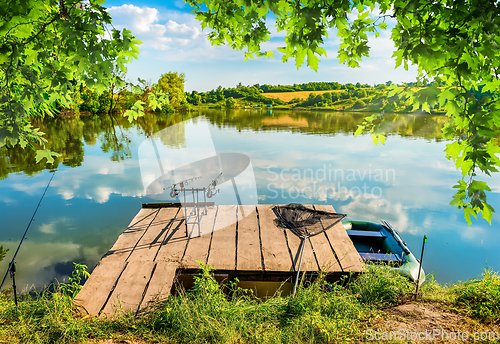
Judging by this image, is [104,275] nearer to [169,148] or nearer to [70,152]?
[169,148]

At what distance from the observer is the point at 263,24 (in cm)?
365

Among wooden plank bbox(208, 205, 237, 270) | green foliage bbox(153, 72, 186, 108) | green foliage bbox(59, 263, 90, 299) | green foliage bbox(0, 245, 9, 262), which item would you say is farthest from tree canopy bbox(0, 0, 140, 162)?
green foliage bbox(153, 72, 186, 108)

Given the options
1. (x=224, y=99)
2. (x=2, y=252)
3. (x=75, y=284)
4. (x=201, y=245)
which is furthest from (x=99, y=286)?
(x=224, y=99)

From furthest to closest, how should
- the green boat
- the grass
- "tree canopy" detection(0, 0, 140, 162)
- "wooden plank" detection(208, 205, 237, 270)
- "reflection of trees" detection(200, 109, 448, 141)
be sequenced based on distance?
the grass < "reflection of trees" detection(200, 109, 448, 141) < the green boat < "wooden plank" detection(208, 205, 237, 270) < "tree canopy" detection(0, 0, 140, 162)

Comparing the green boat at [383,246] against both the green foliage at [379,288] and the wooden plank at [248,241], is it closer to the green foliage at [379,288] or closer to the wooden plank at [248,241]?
the green foliage at [379,288]

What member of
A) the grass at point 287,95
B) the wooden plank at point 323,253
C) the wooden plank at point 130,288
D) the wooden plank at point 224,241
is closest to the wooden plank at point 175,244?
the wooden plank at point 130,288

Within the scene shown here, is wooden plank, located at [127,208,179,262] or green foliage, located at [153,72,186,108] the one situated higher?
green foliage, located at [153,72,186,108]

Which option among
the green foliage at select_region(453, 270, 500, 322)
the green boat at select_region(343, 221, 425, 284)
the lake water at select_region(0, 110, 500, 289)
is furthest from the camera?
the lake water at select_region(0, 110, 500, 289)

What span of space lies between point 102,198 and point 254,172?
6653 millimetres

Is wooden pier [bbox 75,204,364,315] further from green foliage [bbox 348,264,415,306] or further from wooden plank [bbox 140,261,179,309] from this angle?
green foliage [bbox 348,264,415,306]

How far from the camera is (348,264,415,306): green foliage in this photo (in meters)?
3.38

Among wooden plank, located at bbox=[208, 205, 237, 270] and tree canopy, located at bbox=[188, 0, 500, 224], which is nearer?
tree canopy, located at bbox=[188, 0, 500, 224]

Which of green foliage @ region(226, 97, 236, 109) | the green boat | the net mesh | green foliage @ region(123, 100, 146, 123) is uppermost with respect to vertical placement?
green foliage @ region(226, 97, 236, 109)

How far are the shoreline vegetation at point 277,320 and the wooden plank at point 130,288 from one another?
19 cm
